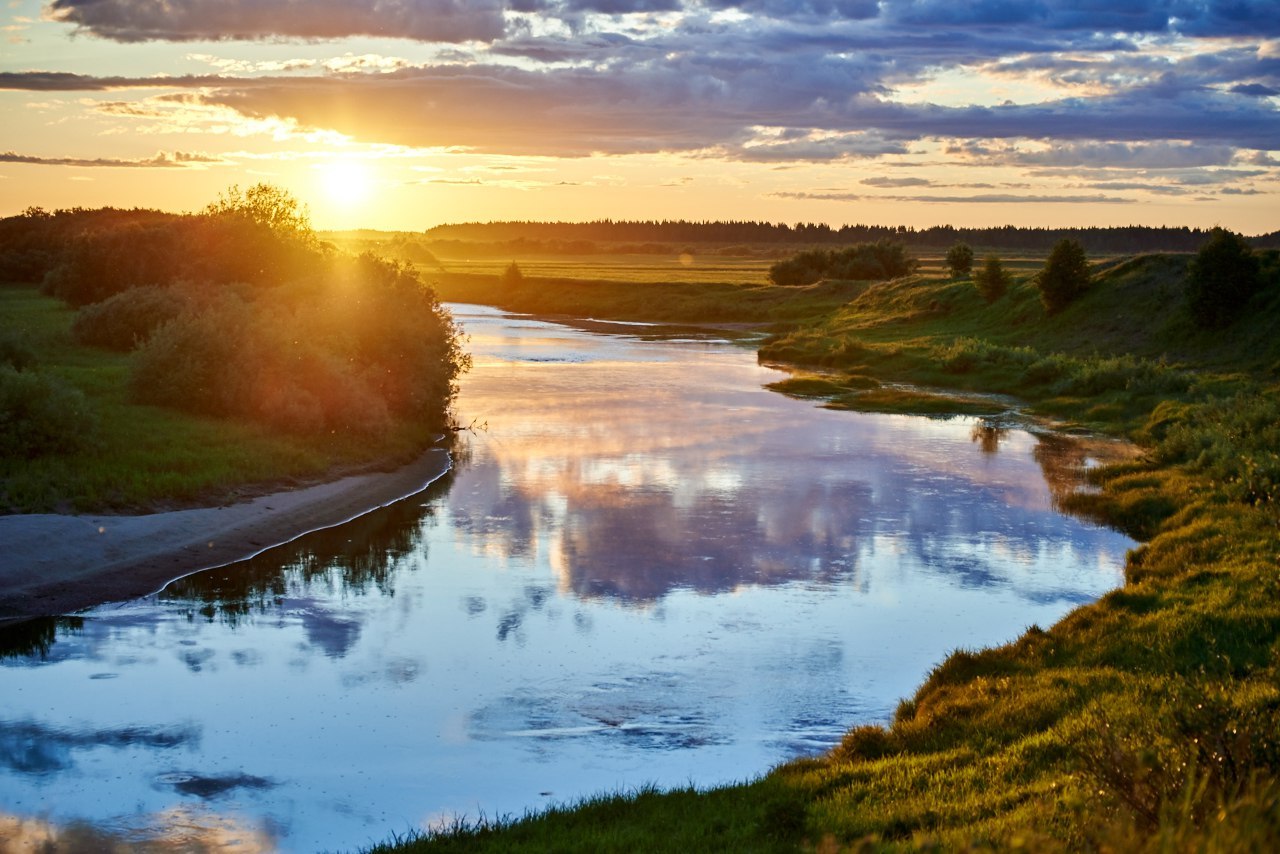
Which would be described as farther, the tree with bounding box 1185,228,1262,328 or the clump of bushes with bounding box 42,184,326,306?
the clump of bushes with bounding box 42,184,326,306

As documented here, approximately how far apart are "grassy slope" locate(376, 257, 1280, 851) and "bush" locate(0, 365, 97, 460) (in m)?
18.4

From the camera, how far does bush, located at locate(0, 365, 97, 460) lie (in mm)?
25156

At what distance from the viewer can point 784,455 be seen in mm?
34938

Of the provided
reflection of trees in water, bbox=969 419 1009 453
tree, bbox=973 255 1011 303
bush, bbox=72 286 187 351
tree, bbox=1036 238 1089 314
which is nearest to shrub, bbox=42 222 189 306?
bush, bbox=72 286 187 351

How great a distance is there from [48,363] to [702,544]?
81.0ft

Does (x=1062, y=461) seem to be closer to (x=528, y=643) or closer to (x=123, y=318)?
(x=528, y=643)

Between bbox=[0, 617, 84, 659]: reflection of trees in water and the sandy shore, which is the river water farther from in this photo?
the sandy shore

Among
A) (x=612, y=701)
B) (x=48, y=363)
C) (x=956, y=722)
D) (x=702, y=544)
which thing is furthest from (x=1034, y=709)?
(x=48, y=363)

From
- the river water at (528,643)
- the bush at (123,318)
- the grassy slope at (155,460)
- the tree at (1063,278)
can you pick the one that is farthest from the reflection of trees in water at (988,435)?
the bush at (123,318)

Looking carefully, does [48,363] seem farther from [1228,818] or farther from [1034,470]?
[1228,818]

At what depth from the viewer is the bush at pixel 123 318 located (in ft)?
→ 147

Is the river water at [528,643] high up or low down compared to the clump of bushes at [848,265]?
down

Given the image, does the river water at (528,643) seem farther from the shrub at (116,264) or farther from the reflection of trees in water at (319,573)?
the shrub at (116,264)

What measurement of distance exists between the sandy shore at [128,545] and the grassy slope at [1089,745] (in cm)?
1193
